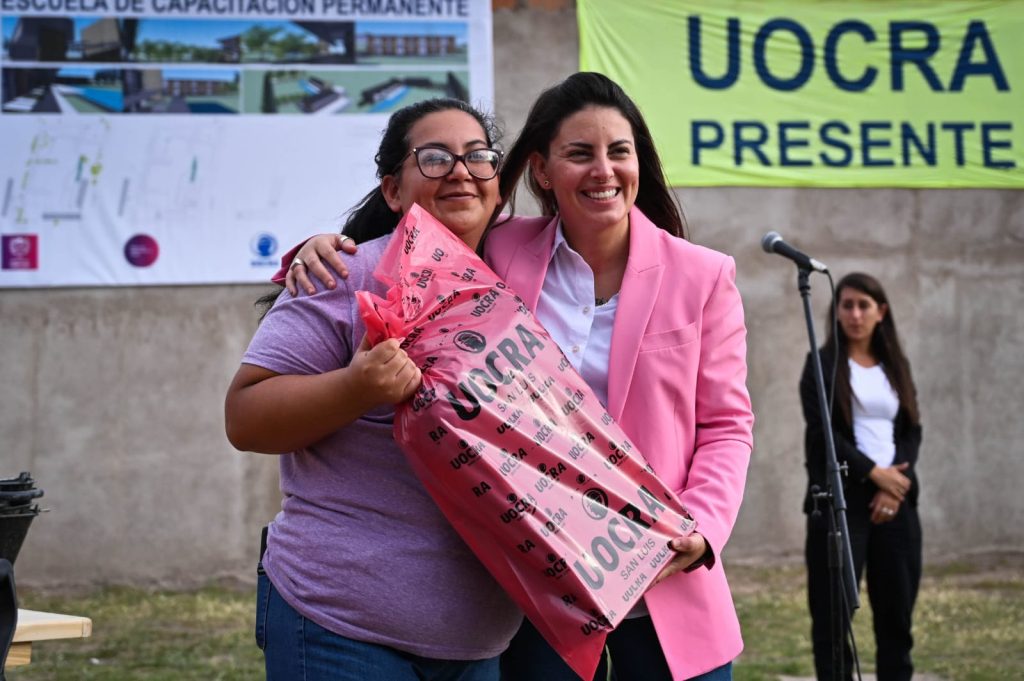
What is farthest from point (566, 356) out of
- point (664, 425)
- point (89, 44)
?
point (89, 44)

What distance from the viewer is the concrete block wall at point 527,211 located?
7199mm

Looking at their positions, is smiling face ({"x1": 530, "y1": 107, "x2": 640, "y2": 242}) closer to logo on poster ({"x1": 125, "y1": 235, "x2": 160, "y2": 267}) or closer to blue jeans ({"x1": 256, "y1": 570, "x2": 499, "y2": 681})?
blue jeans ({"x1": 256, "y1": 570, "x2": 499, "y2": 681})

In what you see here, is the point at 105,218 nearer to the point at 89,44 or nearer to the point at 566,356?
the point at 89,44

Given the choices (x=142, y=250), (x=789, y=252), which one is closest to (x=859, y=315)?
(x=789, y=252)

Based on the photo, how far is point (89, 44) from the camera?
7.14 metres

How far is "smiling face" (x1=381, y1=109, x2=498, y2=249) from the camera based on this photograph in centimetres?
214

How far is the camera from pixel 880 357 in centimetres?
545

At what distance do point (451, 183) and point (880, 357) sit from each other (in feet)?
12.4

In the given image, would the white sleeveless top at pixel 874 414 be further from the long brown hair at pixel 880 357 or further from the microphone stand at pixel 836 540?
the microphone stand at pixel 836 540

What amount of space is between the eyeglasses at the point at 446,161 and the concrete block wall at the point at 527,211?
17.7 ft

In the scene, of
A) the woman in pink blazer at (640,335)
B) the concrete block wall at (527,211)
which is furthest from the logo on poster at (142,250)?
the woman in pink blazer at (640,335)

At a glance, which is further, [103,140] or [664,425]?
[103,140]

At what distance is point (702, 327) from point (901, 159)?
19.5 ft

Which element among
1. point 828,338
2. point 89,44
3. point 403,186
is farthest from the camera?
point 89,44
